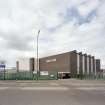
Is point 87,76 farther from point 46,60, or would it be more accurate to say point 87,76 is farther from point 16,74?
point 46,60

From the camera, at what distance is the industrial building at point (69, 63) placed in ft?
370

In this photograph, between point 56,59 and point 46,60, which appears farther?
point 46,60

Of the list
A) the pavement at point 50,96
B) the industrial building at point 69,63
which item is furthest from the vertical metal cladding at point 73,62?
the pavement at point 50,96

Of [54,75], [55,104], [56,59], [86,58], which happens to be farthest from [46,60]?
[55,104]

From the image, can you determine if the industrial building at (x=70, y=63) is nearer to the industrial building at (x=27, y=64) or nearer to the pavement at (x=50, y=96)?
the industrial building at (x=27, y=64)

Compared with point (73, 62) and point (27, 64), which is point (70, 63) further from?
point (27, 64)

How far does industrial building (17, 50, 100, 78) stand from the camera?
4444 inches

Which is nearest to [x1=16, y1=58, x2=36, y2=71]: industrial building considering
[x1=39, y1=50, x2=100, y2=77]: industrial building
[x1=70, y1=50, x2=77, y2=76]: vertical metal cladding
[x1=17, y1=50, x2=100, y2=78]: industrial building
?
[x1=17, y1=50, x2=100, y2=78]: industrial building

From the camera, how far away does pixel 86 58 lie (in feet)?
415

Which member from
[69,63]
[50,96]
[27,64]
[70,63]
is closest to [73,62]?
[70,63]

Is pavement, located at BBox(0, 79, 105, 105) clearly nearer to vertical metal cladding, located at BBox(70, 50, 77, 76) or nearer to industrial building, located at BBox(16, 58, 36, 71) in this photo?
vertical metal cladding, located at BBox(70, 50, 77, 76)

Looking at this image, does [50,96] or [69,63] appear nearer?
[50,96]

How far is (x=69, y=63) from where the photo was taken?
370 feet

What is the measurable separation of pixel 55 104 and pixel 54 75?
61683mm
